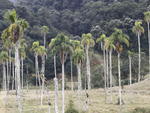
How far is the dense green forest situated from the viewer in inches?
5138

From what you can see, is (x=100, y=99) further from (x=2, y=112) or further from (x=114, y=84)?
(x=114, y=84)

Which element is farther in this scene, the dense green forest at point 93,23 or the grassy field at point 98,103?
the dense green forest at point 93,23

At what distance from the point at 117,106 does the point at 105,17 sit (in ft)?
297

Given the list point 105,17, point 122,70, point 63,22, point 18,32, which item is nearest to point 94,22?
point 105,17

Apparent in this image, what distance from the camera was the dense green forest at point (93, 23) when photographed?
130 meters

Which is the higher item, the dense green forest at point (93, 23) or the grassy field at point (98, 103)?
A: the dense green forest at point (93, 23)

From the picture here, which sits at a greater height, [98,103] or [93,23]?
[93,23]

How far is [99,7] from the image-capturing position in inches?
6496

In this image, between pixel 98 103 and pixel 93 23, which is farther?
pixel 93 23

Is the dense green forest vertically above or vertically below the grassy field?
above

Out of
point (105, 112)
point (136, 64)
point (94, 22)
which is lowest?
point (105, 112)

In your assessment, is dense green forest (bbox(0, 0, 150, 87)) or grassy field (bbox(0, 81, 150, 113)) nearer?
grassy field (bbox(0, 81, 150, 113))

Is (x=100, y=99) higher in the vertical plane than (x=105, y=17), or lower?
lower

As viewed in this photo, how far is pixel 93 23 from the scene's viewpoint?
159 metres
